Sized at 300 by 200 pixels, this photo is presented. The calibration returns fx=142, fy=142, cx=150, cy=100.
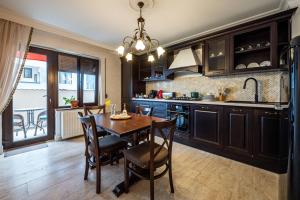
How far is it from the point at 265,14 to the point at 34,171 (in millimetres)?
4475

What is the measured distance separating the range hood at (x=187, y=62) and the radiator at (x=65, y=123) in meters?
2.76

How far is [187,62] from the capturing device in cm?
329

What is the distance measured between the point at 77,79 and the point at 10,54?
141cm

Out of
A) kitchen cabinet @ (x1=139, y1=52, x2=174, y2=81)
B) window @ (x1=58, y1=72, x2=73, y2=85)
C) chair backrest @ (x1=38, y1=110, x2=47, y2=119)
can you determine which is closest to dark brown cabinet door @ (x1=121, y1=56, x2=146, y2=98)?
kitchen cabinet @ (x1=139, y1=52, x2=174, y2=81)

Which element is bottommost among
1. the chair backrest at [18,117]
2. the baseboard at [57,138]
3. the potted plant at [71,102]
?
the baseboard at [57,138]

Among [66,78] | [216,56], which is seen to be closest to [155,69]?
[216,56]

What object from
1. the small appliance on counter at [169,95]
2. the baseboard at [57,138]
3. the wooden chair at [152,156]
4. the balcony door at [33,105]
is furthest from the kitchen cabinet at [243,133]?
the balcony door at [33,105]

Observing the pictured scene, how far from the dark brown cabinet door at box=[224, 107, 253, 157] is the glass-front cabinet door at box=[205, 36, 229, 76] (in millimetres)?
865

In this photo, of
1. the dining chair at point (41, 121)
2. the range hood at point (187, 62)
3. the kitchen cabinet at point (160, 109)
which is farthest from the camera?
the kitchen cabinet at point (160, 109)

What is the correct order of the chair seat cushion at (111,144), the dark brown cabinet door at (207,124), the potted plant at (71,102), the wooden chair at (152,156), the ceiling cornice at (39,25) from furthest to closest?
the potted plant at (71,102)
the dark brown cabinet door at (207,124)
the ceiling cornice at (39,25)
the chair seat cushion at (111,144)
the wooden chair at (152,156)

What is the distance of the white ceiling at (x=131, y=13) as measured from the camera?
2.20m

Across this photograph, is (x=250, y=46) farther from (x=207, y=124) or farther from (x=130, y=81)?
(x=130, y=81)

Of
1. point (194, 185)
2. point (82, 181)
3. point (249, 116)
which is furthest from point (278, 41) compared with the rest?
point (82, 181)

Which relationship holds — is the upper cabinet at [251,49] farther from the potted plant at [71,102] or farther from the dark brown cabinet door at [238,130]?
the potted plant at [71,102]
